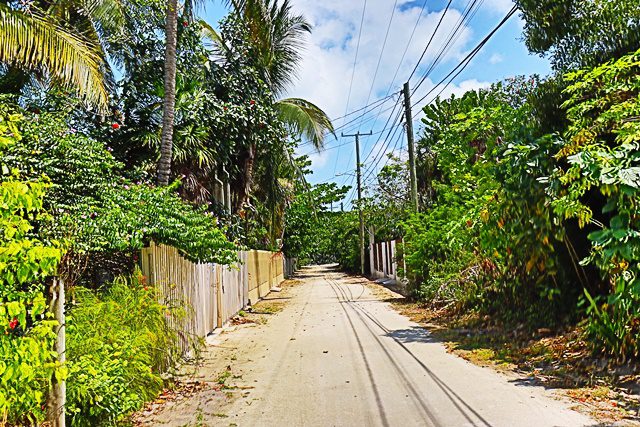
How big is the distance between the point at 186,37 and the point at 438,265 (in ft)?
30.9

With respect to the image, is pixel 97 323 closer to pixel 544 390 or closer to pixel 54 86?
pixel 544 390

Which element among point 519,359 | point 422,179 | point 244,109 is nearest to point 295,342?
point 519,359

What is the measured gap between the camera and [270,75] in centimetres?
2005

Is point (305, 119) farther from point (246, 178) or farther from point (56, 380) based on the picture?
point (56, 380)

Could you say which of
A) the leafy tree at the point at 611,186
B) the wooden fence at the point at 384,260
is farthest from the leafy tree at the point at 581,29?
the wooden fence at the point at 384,260

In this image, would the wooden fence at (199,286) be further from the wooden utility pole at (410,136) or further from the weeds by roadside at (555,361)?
the wooden utility pole at (410,136)

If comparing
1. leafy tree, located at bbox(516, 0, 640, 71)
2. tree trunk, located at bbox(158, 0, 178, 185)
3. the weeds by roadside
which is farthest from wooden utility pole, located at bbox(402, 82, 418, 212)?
tree trunk, located at bbox(158, 0, 178, 185)

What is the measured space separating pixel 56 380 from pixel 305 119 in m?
18.1

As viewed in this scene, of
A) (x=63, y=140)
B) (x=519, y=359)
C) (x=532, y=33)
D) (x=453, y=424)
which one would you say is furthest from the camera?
(x=532, y=33)

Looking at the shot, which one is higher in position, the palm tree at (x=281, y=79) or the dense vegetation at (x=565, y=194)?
the palm tree at (x=281, y=79)

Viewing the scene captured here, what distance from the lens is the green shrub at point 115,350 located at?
4762 mm

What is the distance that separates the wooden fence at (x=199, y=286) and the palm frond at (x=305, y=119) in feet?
18.2

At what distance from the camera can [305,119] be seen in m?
21.6

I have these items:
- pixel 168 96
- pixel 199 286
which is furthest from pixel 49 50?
pixel 199 286
